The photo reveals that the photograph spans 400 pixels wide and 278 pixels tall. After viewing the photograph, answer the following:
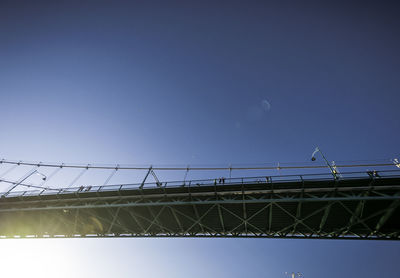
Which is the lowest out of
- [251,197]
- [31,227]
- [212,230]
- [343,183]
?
[31,227]

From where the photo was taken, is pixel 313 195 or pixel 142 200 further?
pixel 142 200

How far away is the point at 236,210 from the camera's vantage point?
13.8 metres

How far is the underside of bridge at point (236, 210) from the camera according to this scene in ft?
38.3

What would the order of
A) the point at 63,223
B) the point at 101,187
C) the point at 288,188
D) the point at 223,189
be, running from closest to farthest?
the point at 288,188, the point at 223,189, the point at 101,187, the point at 63,223

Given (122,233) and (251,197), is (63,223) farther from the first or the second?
(251,197)

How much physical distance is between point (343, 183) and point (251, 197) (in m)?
6.19

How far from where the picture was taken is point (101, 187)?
1616 cm

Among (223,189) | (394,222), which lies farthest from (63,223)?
(394,222)

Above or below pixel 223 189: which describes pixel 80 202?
below

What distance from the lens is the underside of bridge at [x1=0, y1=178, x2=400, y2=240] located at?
11.7 meters

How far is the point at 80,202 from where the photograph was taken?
16172 millimetres

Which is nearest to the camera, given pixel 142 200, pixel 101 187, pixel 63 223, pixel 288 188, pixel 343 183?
pixel 343 183

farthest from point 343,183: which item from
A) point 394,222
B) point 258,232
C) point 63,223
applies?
point 63,223

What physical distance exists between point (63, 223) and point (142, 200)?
10.8m
